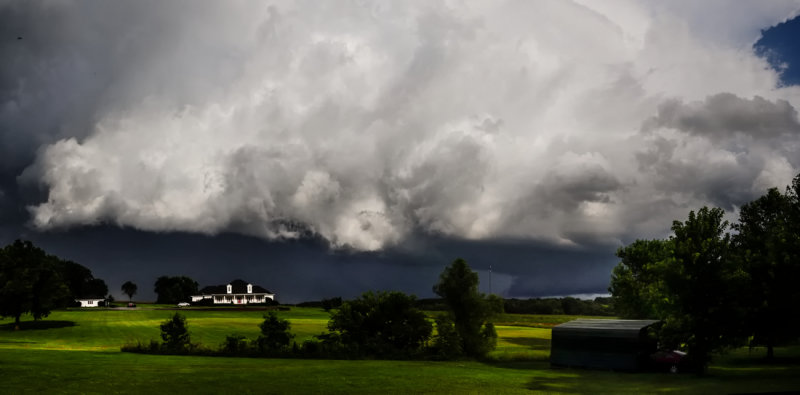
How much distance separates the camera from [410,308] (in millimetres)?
61656

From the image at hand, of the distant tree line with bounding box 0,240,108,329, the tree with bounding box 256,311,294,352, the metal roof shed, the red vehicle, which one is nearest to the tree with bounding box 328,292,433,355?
the tree with bounding box 256,311,294,352

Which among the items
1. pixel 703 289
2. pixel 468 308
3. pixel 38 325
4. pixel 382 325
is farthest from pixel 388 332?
pixel 38 325

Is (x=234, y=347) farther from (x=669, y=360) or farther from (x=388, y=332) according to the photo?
(x=669, y=360)

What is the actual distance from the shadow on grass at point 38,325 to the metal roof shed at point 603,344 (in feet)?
290

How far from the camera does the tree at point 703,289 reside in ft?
134

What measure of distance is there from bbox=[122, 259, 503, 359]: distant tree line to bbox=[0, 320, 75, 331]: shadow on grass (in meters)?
50.9

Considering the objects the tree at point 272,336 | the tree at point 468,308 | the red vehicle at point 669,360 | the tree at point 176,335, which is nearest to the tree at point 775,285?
the red vehicle at point 669,360

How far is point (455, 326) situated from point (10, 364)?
39.4 meters

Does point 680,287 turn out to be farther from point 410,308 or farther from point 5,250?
point 5,250

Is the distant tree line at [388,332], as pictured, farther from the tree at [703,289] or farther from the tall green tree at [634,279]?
the tall green tree at [634,279]

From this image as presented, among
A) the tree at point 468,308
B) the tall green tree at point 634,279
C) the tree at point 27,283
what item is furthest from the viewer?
the tree at point 27,283

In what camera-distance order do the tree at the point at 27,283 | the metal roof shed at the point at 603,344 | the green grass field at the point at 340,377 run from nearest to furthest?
the green grass field at the point at 340,377 → the metal roof shed at the point at 603,344 → the tree at the point at 27,283

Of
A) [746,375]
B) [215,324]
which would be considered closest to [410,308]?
[746,375]

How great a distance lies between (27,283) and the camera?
316 ft
